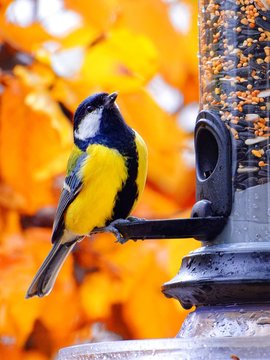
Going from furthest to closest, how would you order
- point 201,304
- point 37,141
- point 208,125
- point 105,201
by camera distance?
point 37,141, point 105,201, point 208,125, point 201,304

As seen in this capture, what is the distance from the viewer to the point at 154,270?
6070 millimetres

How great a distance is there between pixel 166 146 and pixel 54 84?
0.77 metres

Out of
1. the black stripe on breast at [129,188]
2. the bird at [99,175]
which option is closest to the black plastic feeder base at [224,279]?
the bird at [99,175]

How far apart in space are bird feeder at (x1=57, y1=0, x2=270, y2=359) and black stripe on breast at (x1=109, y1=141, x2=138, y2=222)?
322mm

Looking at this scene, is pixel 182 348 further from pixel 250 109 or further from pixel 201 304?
pixel 250 109

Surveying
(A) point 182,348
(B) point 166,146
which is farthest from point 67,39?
(A) point 182,348

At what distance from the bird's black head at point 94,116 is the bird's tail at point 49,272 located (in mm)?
540

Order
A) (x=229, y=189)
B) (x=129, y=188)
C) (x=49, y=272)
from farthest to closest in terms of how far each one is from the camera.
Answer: (x=49, y=272) < (x=129, y=188) < (x=229, y=189)

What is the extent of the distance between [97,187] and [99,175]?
0.18 ft

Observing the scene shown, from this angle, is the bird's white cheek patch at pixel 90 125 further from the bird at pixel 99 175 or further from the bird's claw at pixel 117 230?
the bird's claw at pixel 117 230

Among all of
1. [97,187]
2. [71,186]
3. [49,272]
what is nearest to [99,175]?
[97,187]

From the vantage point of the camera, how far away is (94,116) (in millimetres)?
4770

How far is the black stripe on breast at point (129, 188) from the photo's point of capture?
453cm

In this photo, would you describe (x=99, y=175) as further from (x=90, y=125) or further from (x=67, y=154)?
(x=67, y=154)
